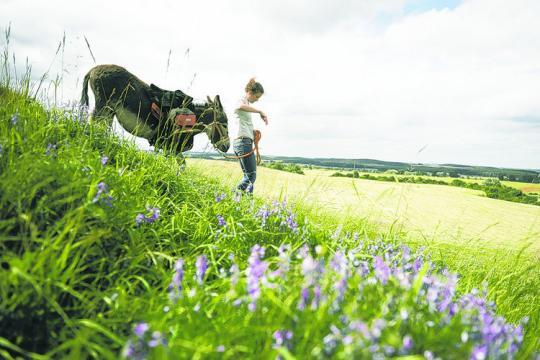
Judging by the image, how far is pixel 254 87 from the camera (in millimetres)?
6094

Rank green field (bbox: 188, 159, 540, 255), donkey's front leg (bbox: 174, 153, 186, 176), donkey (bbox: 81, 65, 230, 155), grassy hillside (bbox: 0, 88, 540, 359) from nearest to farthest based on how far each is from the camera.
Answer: grassy hillside (bbox: 0, 88, 540, 359)
green field (bbox: 188, 159, 540, 255)
donkey's front leg (bbox: 174, 153, 186, 176)
donkey (bbox: 81, 65, 230, 155)

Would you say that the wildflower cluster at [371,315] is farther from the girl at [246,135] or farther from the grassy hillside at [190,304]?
the girl at [246,135]

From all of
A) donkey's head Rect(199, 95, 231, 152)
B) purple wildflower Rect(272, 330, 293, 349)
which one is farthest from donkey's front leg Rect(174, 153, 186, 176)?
purple wildflower Rect(272, 330, 293, 349)

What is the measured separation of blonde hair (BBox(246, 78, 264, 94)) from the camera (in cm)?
609

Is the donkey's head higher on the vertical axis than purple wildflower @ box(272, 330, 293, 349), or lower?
higher

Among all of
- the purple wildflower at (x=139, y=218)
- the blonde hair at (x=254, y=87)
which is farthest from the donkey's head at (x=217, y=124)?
the purple wildflower at (x=139, y=218)

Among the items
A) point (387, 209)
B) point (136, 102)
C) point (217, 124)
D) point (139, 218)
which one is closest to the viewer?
point (139, 218)

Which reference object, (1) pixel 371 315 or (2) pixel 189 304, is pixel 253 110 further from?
(1) pixel 371 315

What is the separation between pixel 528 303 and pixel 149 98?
7077 millimetres

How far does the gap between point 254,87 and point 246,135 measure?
2.70ft

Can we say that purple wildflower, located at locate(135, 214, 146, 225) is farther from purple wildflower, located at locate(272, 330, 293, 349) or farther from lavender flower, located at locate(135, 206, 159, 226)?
purple wildflower, located at locate(272, 330, 293, 349)

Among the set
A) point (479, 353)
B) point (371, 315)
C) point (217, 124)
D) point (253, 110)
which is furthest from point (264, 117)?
point (479, 353)

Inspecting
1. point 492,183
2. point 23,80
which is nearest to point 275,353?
point 23,80

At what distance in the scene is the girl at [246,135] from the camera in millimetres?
6141
